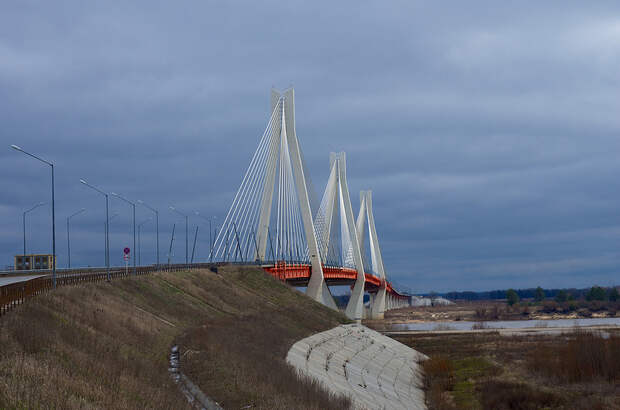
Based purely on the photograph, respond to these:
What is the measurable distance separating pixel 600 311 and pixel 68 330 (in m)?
133

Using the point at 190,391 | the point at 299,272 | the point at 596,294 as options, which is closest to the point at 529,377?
the point at 190,391

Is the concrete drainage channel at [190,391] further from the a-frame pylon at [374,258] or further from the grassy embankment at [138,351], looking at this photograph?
the a-frame pylon at [374,258]

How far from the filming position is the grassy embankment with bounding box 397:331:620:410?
109 ft

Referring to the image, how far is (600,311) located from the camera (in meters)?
140

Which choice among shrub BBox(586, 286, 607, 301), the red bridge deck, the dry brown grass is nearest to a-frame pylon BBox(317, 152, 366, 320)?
the red bridge deck

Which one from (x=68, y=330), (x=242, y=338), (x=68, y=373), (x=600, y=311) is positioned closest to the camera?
(x=68, y=373)

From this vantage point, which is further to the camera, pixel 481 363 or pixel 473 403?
pixel 481 363

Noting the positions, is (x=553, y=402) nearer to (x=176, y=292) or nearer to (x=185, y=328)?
(x=185, y=328)

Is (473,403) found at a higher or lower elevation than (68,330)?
lower

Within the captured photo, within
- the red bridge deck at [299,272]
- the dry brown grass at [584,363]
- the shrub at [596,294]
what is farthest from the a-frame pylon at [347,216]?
the shrub at [596,294]

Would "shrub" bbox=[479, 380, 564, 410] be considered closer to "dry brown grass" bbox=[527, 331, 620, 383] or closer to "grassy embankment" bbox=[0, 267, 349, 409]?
"dry brown grass" bbox=[527, 331, 620, 383]

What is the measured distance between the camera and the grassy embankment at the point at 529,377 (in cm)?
3328

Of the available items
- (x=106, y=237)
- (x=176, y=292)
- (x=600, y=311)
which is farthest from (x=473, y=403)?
Answer: (x=600, y=311)

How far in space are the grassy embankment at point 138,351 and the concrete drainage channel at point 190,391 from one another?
322 mm
